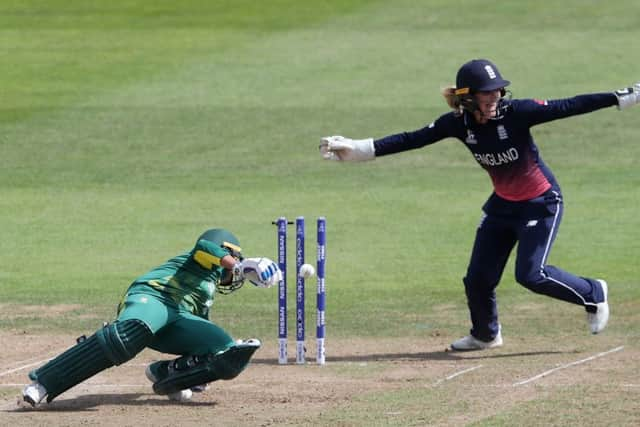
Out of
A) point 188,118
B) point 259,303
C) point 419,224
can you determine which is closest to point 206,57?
point 188,118

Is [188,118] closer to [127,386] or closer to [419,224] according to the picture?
[419,224]

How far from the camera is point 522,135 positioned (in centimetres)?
1069

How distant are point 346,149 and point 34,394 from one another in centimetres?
312

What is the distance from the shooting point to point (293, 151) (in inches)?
805

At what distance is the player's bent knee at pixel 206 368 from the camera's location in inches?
366

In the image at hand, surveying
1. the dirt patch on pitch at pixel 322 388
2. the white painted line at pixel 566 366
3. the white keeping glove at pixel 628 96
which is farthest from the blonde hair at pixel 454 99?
the white painted line at pixel 566 366

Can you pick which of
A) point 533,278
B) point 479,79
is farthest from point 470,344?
point 479,79

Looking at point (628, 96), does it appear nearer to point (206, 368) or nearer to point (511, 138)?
point (511, 138)

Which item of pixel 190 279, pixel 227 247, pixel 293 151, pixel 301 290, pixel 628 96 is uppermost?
pixel 293 151

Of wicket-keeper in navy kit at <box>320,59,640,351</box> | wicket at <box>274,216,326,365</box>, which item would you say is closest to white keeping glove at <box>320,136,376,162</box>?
wicket-keeper in navy kit at <box>320,59,640,351</box>

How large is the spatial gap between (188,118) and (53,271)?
766cm

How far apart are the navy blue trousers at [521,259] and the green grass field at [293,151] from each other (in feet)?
2.22

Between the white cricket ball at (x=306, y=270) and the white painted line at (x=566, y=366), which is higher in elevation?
the white cricket ball at (x=306, y=270)

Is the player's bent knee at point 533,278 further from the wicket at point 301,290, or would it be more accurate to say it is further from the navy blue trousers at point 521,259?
the wicket at point 301,290
